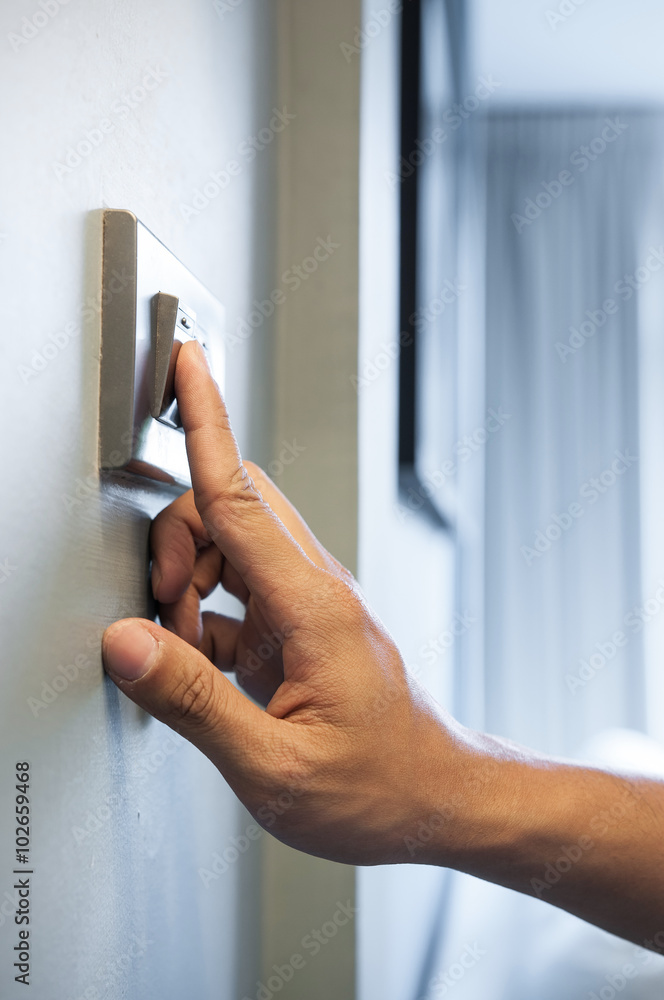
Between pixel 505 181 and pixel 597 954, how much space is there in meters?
1.94

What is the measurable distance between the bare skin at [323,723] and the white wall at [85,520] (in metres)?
0.04

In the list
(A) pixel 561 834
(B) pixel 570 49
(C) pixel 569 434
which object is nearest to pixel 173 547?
(A) pixel 561 834

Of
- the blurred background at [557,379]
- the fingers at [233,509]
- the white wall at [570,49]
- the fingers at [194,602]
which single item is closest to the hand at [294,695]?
the fingers at [233,509]

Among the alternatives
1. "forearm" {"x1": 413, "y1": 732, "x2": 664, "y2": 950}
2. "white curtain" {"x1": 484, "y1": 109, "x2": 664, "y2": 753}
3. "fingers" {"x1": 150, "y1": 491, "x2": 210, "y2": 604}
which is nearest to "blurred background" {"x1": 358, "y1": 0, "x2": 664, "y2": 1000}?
"white curtain" {"x1": 484, "y1": 109, "x2": 664, "y2": 753}

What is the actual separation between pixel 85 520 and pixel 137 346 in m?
0.09

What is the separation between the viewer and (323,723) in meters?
0.42

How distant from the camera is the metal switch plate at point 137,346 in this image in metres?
0.38

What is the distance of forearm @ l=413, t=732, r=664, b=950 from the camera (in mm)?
485

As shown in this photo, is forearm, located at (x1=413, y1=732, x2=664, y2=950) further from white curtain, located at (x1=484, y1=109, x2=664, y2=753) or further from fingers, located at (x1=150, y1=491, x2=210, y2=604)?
white curtain, located at (x1=484, y1=109, x2=664, y2=753)

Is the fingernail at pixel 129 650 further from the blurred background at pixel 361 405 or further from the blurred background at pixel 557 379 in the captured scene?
the blurred background at pixel 557 379

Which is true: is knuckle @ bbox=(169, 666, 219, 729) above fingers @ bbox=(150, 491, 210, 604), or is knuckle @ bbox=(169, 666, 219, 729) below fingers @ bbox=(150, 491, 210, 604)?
below

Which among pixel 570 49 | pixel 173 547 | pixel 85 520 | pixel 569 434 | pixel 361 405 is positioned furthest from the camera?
pixel 569 434

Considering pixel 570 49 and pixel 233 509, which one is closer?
pixel 233 509

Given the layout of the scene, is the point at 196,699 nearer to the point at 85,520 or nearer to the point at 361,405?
the point at 85,520
